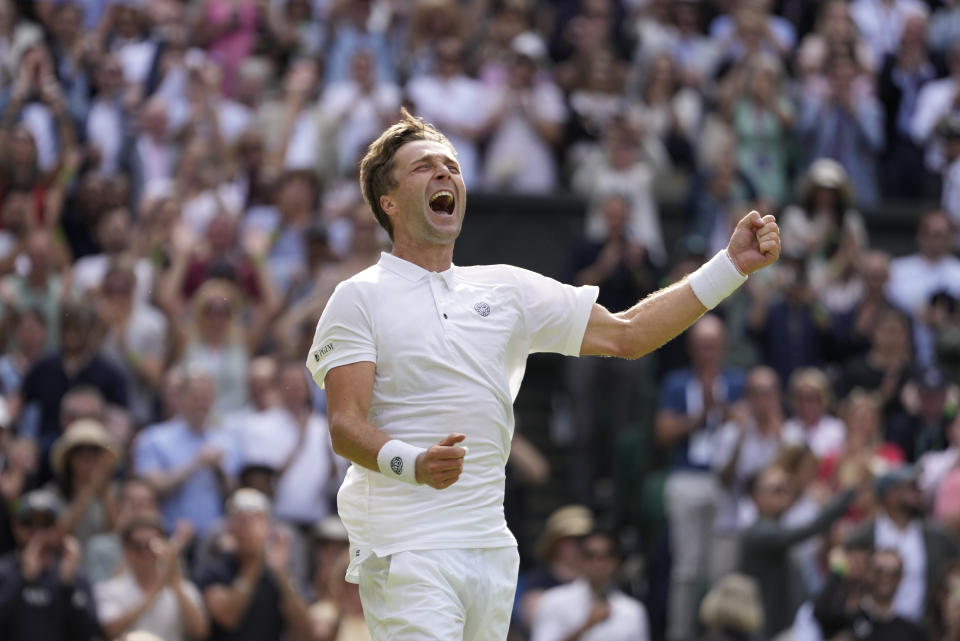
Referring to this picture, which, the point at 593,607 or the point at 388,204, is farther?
the point at 593,607

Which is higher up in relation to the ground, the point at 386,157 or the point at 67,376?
the point at 386,157

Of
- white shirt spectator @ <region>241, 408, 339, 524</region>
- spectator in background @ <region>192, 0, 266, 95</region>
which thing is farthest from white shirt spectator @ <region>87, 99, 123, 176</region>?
white shirt spectator @ <region>241, 408, 339, 524</region>

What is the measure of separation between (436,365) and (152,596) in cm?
472

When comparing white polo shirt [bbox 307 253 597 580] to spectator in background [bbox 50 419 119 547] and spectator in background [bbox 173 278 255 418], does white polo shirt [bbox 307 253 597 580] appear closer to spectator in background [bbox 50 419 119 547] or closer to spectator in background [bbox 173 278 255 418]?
spectator in background [bbox 50 419 119 547]

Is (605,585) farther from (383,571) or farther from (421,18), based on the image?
(421,18)

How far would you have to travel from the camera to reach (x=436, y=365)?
5535 mm

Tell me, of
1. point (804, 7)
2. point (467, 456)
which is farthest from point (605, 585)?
point (804, 7)

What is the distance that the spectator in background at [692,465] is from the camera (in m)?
11.6

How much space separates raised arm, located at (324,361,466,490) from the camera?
5.06 metres

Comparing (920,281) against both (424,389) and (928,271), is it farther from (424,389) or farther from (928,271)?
(424,389)

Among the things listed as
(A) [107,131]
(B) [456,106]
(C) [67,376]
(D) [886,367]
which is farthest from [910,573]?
(A) [107,131]

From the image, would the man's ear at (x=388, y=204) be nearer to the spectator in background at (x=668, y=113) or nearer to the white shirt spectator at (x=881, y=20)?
the spectator in background at (x=668, y=113)

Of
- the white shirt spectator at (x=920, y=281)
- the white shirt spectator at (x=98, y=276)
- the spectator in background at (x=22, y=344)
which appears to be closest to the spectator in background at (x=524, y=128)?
the white shirt spectator at (x=920, y=281)

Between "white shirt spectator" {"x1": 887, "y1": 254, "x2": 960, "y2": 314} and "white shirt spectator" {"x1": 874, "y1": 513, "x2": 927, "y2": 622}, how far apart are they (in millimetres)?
3201
